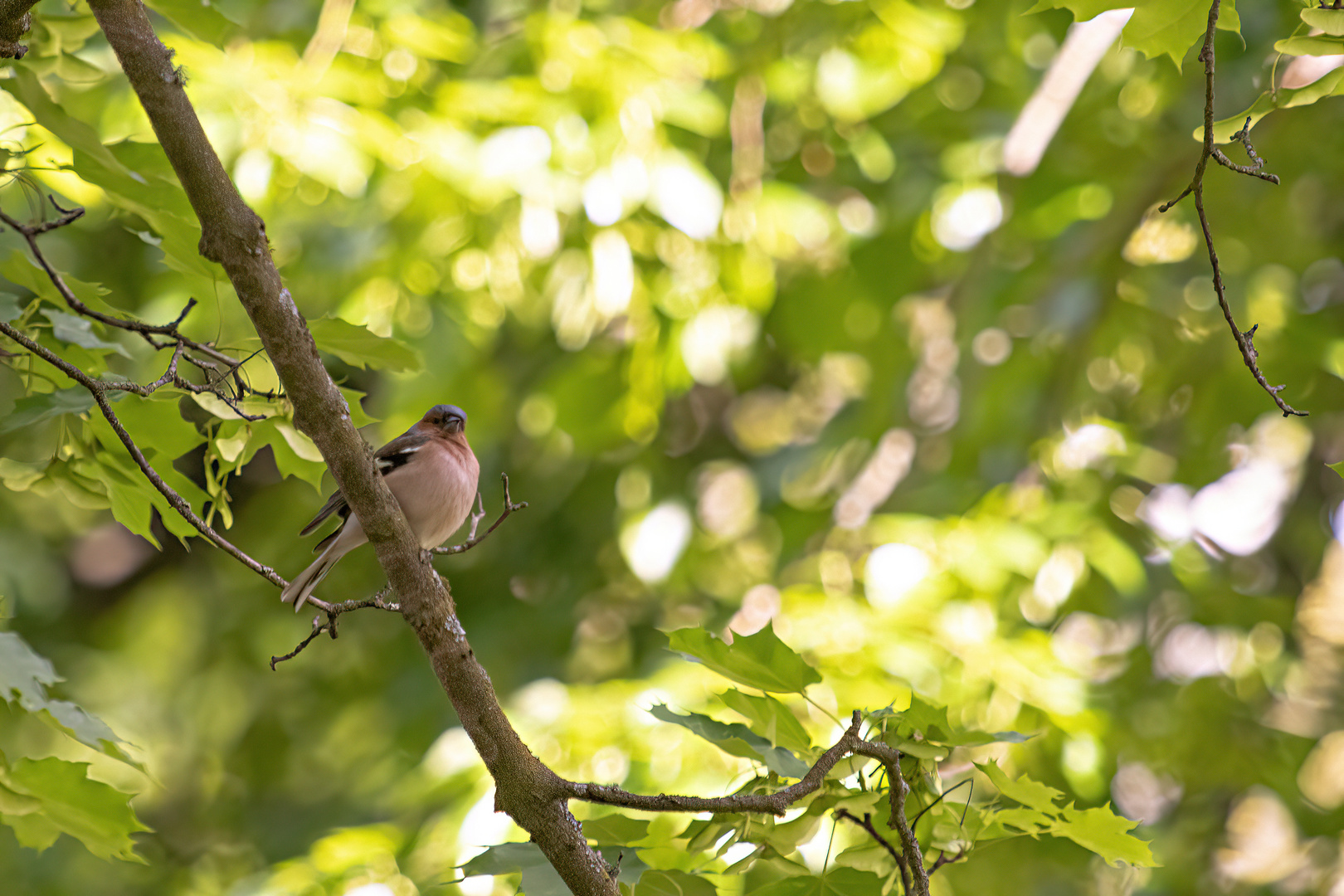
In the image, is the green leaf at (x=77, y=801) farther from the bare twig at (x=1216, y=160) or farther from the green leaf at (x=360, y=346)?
the bare twig at (x=1216, y=160)

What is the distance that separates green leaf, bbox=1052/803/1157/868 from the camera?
2434 mm

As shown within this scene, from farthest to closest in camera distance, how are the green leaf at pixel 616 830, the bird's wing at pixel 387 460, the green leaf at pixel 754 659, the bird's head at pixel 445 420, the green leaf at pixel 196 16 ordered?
1. the bird's head at pixel 445 420
2. the bird's wing at pixel 387 460
3. the green leaf at pixel 196 16
4. the green leaf at pixel 616 830
5. the green leaf at pixel 754 659

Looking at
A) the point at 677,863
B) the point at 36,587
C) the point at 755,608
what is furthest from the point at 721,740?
the point at 36,587

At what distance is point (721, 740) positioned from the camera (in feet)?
8.15

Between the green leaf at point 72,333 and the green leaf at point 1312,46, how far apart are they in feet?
9.60

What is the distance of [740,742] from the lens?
8.04 ft

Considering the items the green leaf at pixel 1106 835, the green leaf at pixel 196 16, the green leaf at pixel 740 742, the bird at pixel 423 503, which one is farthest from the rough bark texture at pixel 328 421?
the bird at pixel 423 503

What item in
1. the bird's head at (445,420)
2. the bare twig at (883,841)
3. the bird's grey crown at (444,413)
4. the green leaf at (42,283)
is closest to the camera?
the bare twig at (883,841)

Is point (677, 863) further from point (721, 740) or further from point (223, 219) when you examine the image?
point (223, 219)

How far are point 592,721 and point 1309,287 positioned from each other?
19.8 ft

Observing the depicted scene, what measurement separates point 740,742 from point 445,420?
3103 mm

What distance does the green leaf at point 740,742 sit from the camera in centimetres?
242

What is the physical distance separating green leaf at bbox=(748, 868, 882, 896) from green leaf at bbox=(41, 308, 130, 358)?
220 centimetres

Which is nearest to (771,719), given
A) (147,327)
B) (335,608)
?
(335,608)
